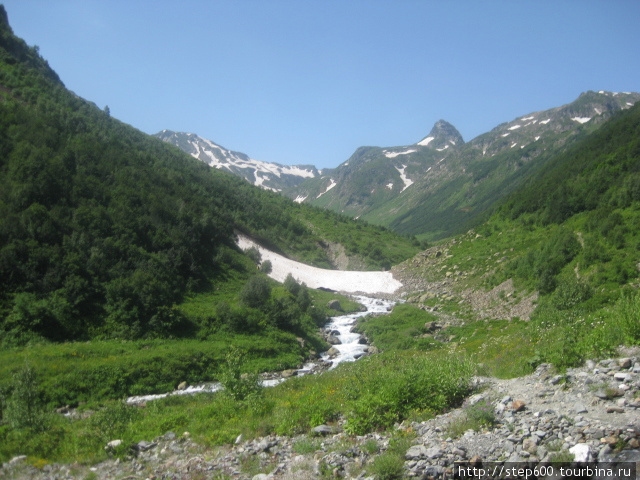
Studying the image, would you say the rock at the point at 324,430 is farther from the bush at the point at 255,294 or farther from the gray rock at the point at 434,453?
the bush at the point at 255,294

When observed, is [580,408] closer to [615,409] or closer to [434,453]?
[615,409]

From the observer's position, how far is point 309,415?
13266mm

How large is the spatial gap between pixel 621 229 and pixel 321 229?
75.4 meters

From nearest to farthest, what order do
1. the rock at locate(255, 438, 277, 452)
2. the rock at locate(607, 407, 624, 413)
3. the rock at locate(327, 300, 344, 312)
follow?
the rock at locate(607, 407, 624, 413), the rock at locate(255, 438, 277, 452), the rock at locate(327, 300, 344, 312)

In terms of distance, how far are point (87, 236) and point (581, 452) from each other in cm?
3630

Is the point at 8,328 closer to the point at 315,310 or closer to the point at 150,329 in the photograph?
the point at 150,329

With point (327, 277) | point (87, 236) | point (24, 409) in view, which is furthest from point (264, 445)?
point (327, 277)

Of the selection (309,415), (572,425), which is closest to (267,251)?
(309,415)

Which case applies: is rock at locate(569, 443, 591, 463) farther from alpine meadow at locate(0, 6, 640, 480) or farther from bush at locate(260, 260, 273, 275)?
bush at locate(260, 260, 273, 275)

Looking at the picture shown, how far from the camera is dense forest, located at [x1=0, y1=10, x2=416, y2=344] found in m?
27.6

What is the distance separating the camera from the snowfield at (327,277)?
200 ft

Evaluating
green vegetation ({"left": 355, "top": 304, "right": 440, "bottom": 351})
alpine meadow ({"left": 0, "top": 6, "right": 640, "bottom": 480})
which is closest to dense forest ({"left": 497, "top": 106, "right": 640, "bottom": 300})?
alpine meadow ({"left": 0, "top": 6, "right": 640, "bottom": 480})

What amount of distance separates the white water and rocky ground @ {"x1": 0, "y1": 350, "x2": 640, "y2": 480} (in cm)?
956

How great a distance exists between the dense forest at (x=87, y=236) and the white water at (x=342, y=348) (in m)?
7.26
